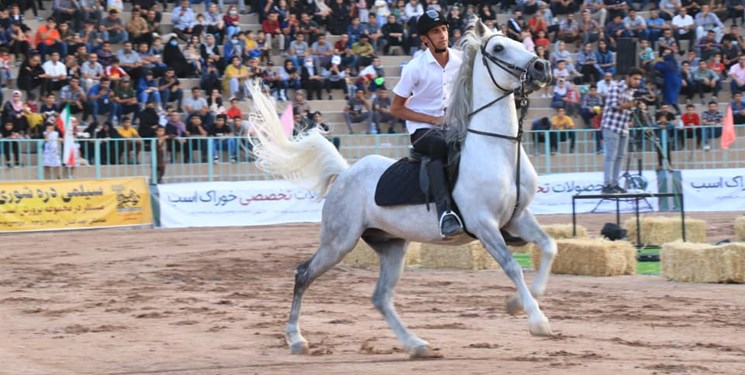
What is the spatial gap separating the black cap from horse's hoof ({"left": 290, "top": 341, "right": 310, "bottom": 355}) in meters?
2.78

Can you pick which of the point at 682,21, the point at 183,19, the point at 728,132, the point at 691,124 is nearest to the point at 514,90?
the point at 728,132

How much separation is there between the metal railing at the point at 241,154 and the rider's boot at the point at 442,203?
1455cm

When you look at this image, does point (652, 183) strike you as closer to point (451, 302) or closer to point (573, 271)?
point (573, 271)

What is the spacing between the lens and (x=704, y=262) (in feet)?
49.3

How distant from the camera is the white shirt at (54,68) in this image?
28.1 meters

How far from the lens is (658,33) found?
34.6 metres

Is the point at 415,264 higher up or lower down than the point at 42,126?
lower down

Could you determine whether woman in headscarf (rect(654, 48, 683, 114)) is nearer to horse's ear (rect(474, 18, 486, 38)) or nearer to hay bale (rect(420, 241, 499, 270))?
hay bale (rect(420, 241, 499, 270))

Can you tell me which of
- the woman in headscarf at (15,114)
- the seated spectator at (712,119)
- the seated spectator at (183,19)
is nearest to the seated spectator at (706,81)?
the seated spectator at (712,119)

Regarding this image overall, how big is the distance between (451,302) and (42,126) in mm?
15202

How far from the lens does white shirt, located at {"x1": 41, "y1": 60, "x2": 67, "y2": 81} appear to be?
92.2ft

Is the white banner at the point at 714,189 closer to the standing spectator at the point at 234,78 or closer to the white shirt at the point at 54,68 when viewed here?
the standing spectator at the point at 234,78

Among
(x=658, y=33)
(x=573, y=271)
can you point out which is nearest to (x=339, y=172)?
(x=573, y=271)

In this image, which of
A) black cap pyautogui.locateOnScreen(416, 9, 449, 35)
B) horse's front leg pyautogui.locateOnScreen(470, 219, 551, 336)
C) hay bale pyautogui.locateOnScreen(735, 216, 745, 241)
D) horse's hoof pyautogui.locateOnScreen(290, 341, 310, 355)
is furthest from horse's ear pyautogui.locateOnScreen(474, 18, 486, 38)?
hay bale pyautogui.locateOnScreen(735, 216, 745, 241)
